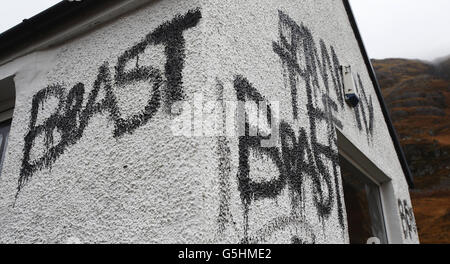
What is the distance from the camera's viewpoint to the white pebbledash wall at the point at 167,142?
149cm

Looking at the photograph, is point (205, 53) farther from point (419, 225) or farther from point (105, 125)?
point (419, 225)

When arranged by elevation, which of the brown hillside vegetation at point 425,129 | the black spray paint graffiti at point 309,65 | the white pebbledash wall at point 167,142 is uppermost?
the brown hillside vegetation at point 425,129

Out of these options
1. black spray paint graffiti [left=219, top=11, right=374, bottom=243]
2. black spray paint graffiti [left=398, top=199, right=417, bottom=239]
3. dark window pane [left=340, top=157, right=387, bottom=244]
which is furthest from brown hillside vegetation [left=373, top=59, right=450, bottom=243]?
black spray paint graffiti [left=219, top=11, right=374, bottom=243]

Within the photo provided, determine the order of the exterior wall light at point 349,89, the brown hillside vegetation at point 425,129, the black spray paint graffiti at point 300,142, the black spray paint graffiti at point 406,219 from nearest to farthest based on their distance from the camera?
the black spray paint graffiti at point 300,142
the exterior wall light at point 349,89
the black spray paint graffiti at point 406,219
the brown hillside vegetation at point 425,129

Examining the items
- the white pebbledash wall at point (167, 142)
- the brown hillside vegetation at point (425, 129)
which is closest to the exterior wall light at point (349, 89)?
the white pebbledash wall at point (167, 142)

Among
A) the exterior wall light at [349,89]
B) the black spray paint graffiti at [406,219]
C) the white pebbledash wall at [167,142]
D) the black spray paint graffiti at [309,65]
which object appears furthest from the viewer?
the black spray paint graffiti at [406,219]

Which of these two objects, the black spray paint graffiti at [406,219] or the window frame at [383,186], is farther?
the black spray paint graffiti at [406,219]

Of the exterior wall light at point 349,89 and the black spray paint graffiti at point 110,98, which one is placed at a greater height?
the exterior wall light at point 349,89

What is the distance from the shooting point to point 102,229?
1.61m

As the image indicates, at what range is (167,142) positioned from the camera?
5.14 feet

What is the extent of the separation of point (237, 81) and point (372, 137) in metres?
2.85

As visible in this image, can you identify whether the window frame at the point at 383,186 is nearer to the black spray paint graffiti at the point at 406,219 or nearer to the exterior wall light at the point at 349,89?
the black spray paint graffiti at the point at 406,219

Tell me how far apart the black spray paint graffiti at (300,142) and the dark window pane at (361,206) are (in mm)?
818
